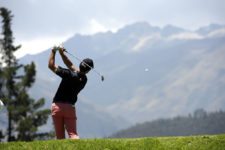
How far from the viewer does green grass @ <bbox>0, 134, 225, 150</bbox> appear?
9956 millimetres

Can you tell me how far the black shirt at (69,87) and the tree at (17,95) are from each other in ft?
155

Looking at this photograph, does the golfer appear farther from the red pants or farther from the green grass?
the green grass

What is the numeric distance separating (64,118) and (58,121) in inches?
6.1

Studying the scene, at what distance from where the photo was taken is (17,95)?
6162cm

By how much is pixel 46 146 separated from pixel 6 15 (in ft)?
182

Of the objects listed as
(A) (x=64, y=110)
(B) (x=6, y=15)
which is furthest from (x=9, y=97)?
(A) (x=64, y=110)

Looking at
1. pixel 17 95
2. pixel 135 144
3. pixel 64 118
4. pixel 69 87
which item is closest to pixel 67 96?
pixel 69 87

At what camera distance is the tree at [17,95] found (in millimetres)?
59031

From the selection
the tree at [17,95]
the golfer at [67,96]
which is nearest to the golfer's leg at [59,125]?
the golfer at [67,96]

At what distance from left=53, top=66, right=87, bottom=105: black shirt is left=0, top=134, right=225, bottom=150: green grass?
133 cm

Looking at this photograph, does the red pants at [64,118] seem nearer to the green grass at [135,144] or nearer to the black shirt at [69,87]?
the black shirt at [69,87]

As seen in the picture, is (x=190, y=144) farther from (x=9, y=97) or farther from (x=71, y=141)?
(x=9, y=97)

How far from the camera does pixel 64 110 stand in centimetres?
1147

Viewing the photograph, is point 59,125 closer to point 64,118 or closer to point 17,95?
point 64,118
